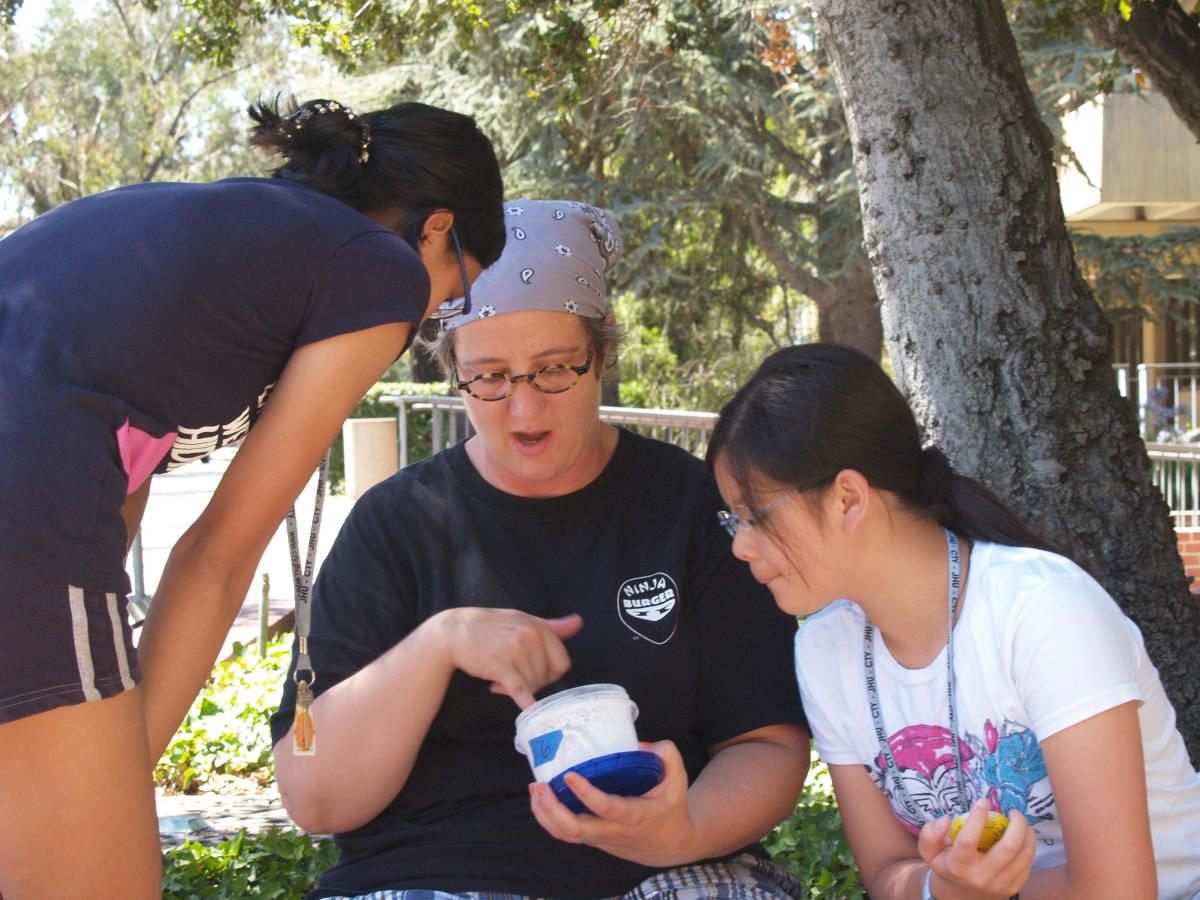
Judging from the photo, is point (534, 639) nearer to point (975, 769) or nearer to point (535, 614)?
point (535, 614)

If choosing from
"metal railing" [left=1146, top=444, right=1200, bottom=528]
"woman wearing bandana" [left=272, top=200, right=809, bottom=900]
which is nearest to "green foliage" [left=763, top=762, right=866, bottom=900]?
"woman wearing bandana" [left=272, top=200, right=809, bottom=900]

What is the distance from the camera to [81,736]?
1.52m

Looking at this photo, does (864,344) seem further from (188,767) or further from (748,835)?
(748,835)

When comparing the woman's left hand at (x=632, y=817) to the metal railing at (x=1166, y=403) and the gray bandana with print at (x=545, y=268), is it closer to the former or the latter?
the gray bandana with print at (x=545, y=268)

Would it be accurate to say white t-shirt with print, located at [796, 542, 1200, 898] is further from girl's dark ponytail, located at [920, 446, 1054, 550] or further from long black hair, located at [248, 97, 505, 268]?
long black hair, located at [248, 97, 505, 268]

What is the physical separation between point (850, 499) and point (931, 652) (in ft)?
0.92

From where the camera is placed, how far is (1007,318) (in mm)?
3145

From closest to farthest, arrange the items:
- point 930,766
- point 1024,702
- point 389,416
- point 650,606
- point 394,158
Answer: point 1024,702, point 930,766, point 394,158, point 650,606, point 389,416

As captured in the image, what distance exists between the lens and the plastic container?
171 cm

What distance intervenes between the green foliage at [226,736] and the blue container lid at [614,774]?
117 inches

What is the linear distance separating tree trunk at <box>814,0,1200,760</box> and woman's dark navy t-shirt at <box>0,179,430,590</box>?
1740mm

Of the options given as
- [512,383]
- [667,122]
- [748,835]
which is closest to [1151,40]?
[512,383]

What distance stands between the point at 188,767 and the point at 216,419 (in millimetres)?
3425

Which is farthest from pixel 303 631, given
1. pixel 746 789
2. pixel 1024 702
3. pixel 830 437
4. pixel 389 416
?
pixel 389 416
